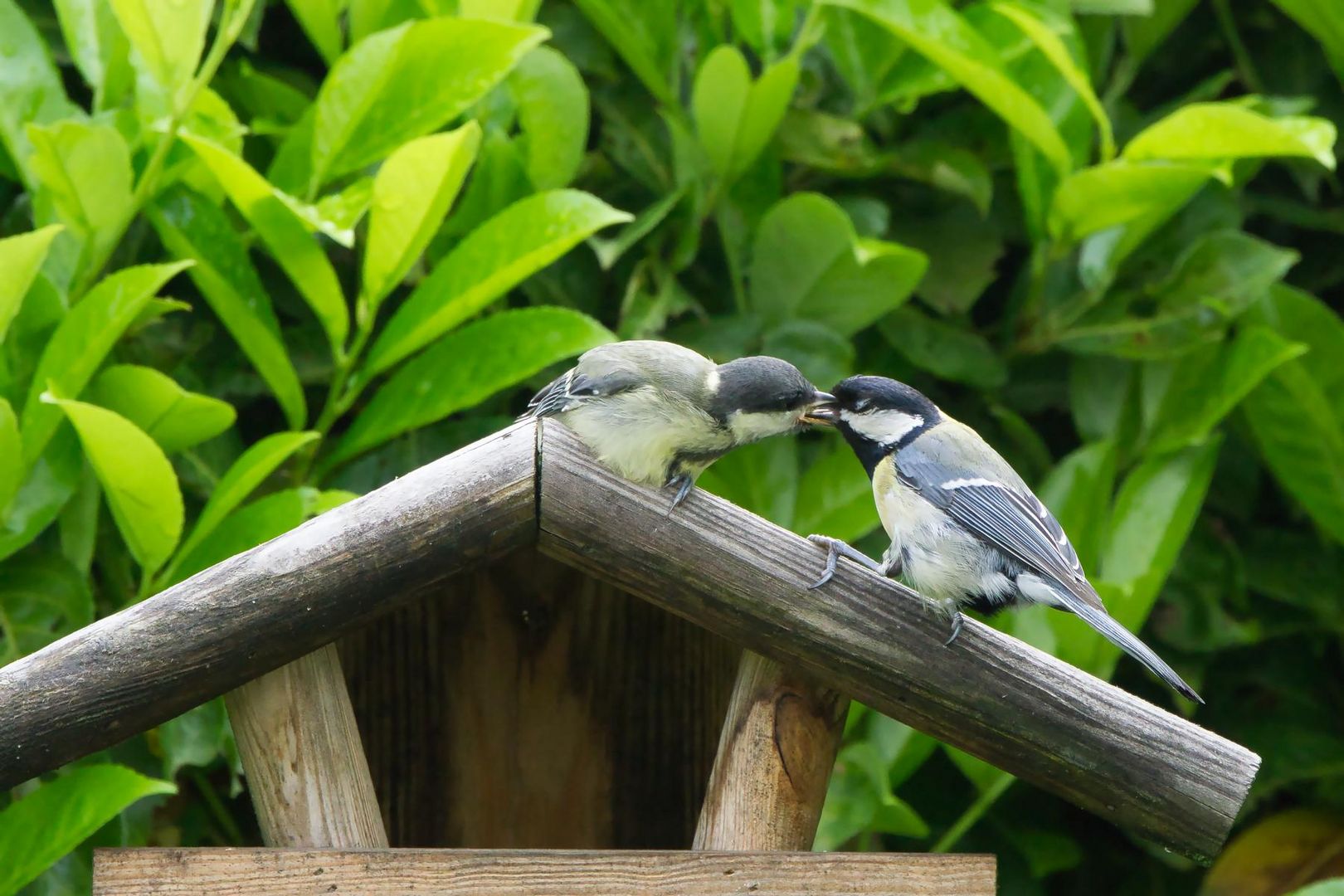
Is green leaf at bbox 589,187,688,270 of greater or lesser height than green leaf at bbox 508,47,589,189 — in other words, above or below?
below

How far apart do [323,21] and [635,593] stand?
95cm

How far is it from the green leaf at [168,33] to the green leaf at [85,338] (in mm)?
232

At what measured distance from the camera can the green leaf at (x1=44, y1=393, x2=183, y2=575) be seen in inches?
54.3

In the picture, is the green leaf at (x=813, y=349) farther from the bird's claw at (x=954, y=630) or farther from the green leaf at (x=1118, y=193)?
the bird's claw at (x=954, y=630)

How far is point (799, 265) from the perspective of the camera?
1.82m

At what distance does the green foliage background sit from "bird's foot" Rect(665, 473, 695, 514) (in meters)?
Answer: 0.38

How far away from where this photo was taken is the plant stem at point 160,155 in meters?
1.57

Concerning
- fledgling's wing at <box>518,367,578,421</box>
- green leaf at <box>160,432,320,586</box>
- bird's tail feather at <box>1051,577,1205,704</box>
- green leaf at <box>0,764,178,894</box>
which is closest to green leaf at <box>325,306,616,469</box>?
green leaf at <box>160,432,320,586</box>

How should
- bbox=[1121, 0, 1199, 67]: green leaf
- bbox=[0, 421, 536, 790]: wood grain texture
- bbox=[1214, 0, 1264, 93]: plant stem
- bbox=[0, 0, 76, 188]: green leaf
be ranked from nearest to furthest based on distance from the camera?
bbox=[0, 421, 536, 790]: wood grain texture < bbox=[0, 0, 76, 188]: green leaf < bbox=[1121, 0, 1199, 67]: green leaf < bbox=[1214, 0, 1264, 93]: plant stem

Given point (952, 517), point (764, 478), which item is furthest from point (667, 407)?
point (764, 478)

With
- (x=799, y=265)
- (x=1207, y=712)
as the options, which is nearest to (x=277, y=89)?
(x=799, y=265)

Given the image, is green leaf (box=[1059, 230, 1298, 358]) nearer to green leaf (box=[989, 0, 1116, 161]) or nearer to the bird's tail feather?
green leaf (box=[989, 0, 1116, 161])

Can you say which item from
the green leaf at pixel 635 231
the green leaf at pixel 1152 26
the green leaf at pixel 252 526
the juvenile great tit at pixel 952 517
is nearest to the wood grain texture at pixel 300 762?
the green leaf at pixel 252 526

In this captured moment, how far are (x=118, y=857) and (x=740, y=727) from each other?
1.92 ft
